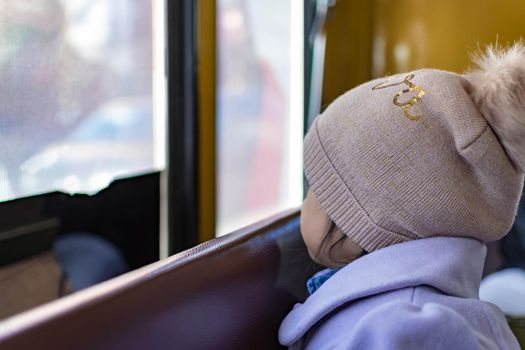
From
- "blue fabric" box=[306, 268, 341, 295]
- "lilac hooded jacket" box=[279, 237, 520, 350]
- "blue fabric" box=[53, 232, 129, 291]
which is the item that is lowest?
"blue fabric" box=[53, 232, 129, 291]

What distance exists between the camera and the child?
0.86m

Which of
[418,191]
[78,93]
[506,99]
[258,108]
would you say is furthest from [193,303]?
[258,108]

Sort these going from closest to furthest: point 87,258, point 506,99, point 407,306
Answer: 1. point 407,306
2. point 506,99
3. point 87,258

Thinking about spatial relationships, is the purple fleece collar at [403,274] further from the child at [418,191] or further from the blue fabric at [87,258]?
the blue fabric at [87,258]

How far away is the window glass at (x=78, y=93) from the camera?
49.1 inches

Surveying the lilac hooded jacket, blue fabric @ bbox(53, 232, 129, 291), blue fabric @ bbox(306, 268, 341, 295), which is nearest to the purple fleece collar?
the lilac hooded jacket

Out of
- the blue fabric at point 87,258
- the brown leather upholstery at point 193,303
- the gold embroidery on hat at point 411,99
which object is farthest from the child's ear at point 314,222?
the blue fabric at point 87,258

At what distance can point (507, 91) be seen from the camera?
91 cm

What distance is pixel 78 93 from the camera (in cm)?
148

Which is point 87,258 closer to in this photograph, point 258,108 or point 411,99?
point 411,99

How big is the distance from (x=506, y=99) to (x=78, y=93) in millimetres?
1025

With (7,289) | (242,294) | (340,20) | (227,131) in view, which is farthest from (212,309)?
(340,20)

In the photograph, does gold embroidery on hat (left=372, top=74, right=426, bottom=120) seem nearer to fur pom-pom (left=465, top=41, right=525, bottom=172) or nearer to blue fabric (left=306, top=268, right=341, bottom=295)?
fur pom-pom (left=465, top=41, right=525, bottom=172)

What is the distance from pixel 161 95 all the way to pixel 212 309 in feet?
3.58
